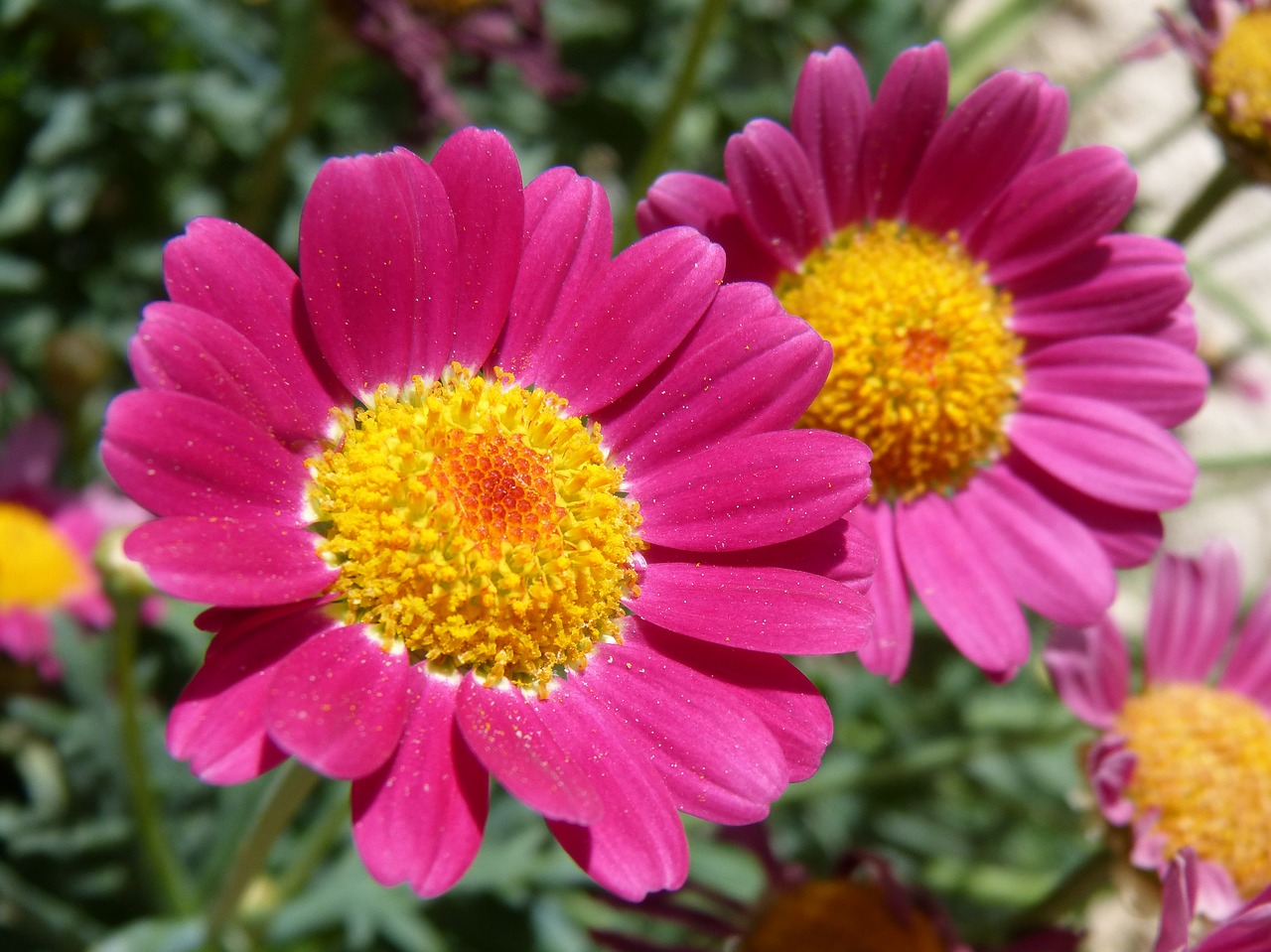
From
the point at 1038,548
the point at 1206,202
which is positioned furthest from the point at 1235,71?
the point at 1038,548

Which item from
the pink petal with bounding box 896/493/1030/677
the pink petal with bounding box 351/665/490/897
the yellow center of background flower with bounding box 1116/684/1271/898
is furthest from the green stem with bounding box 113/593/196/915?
the yellow center of background flower with bounding box 1116/684/1271/898

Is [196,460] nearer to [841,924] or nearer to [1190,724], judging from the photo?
[841,924]

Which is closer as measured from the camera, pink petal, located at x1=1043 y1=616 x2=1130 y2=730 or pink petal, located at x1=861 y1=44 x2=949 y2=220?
→ pink petal, located at x1=861 y1=44 x2=949 y2=220

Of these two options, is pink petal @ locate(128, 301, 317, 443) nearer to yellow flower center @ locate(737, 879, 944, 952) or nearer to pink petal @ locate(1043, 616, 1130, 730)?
yellow flower center @ locate(737, 879, 944, 952)

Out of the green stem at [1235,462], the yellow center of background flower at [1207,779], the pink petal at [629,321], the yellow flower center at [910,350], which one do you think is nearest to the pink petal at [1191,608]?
the yellow center of background flower at [1207,779]

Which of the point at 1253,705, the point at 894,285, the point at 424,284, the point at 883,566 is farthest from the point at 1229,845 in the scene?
the point at 424,284

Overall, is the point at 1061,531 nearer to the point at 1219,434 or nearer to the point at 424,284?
the point at 424,284

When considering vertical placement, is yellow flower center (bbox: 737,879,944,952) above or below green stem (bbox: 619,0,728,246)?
below

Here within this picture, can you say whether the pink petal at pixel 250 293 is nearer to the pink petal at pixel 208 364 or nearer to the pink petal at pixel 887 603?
the pink petal at pixel 208 364
